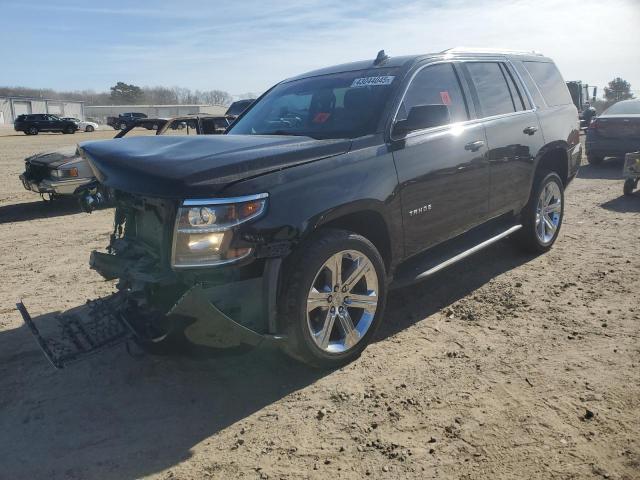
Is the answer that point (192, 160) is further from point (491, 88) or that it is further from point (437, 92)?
point (491, 88)

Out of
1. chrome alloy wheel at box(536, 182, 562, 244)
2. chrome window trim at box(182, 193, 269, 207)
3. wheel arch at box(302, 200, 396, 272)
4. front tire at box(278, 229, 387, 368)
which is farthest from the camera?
chrome alloy wheel at box(536, 182, 562, 244)

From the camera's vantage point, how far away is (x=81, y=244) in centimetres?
652

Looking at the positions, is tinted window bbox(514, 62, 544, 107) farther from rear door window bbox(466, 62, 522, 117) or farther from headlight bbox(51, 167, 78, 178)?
headlight bbox(51, 167, 78, 178)

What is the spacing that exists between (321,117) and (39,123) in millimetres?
43634

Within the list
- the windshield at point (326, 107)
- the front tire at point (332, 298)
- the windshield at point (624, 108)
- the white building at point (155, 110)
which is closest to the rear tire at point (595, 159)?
the windshield at point (624, 108)

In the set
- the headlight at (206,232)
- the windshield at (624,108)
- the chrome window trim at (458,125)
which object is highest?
the windshield at (624,108)

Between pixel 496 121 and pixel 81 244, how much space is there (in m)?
5.03

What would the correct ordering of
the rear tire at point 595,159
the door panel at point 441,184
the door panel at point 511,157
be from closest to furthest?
1. the door panel at point 441,184
2. the door panel at point 511,157
3. the rear tire at point 595,159

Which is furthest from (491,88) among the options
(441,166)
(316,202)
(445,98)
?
(316,202)

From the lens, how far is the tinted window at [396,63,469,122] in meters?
3.93

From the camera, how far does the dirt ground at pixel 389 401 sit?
2543mm

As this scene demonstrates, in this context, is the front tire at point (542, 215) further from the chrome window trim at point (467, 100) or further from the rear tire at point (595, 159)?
the rear tire at point (595, 159)

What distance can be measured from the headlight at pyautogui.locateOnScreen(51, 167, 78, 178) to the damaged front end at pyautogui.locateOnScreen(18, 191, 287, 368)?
5833mm

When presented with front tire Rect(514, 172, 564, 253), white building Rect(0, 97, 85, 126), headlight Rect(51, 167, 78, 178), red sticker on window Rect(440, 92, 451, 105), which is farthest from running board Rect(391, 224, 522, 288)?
white building Rect(0, 97, 85, 126)
